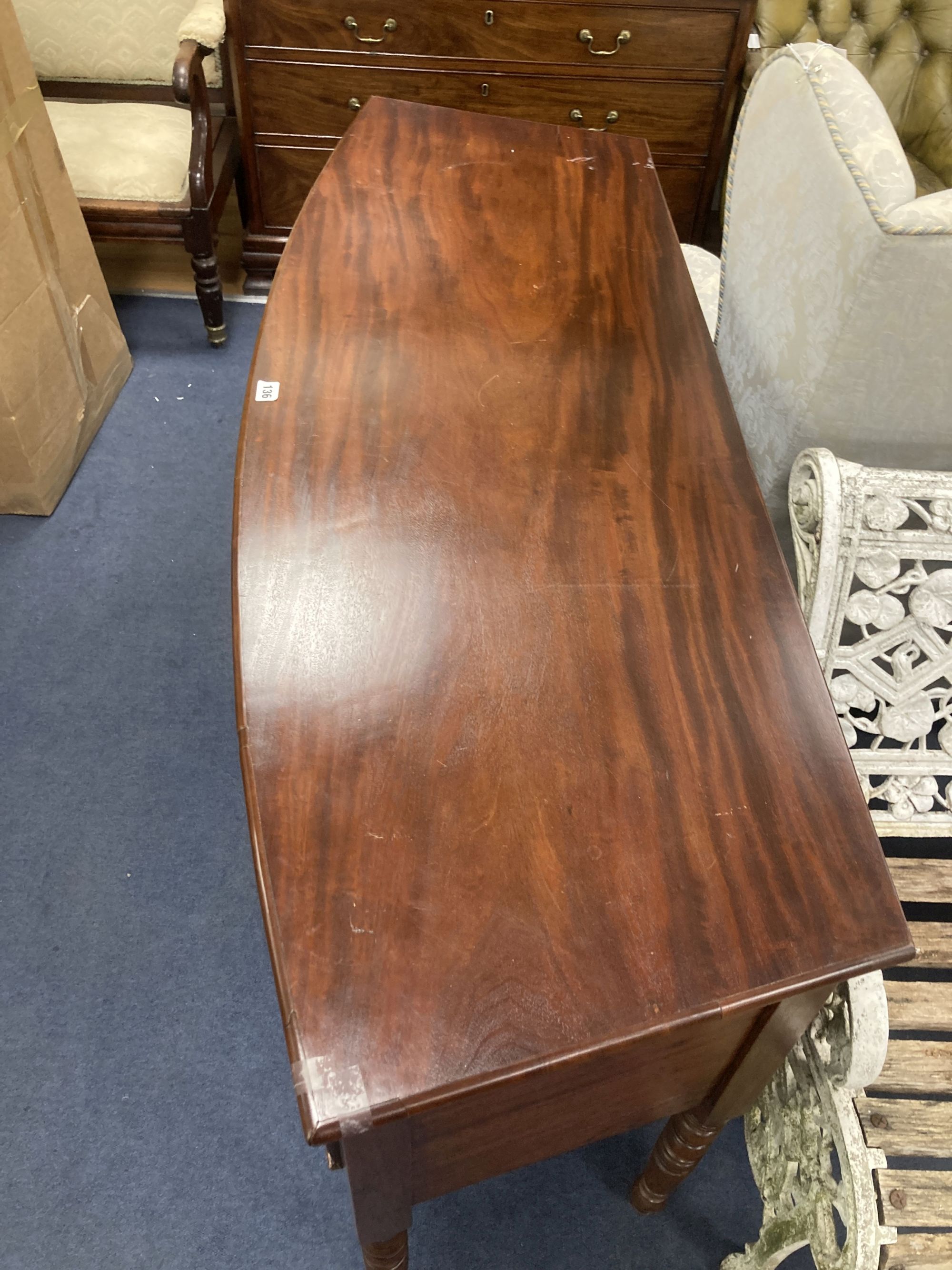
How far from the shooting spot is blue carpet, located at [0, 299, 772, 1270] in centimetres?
140

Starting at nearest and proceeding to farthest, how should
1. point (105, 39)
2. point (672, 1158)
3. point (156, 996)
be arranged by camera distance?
point (672, 1158)
point (156, 996)
point (105, 39)

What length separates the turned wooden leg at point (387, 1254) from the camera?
3.43 feet

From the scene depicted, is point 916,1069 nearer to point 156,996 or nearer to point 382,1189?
point 382,1189

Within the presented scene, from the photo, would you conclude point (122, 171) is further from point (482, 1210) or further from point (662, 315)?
point (482, 1210)

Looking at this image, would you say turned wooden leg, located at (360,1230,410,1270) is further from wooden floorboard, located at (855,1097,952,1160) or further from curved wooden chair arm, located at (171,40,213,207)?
curved wooden chair arm, located at (171,40,213,207)

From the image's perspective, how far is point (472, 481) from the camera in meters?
1.21

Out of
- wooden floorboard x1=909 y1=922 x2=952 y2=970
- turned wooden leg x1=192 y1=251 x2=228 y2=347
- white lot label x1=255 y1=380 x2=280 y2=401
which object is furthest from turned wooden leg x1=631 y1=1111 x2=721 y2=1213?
turned wooden leg x1=192 y1=251 x2=228 y2=347

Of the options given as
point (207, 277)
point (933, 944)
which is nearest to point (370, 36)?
point (207, 277)

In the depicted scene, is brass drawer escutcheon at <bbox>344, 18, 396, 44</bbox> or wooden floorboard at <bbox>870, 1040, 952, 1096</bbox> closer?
wooden floorboard at <bbox>870, 1040, 952, 1096</bbox>

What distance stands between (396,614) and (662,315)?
74cm

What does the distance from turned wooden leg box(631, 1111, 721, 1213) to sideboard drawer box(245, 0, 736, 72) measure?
8.33 feet

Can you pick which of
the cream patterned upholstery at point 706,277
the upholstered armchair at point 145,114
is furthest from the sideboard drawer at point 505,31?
the cream patterned upholstery at point 706,277

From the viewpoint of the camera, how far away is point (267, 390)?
1282 millimetres

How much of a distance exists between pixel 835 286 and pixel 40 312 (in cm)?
173
